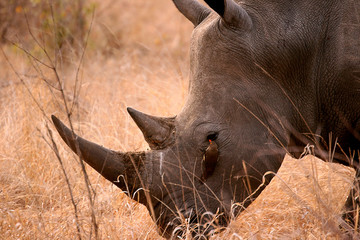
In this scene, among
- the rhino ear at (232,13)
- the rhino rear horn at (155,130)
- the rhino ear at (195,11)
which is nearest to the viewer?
the rhino ear at (232,13)

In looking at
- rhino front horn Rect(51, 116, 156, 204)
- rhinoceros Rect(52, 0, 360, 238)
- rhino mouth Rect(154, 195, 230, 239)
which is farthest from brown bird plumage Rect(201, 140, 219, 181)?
rhino front horn Rect(51, 116, 156, 204)

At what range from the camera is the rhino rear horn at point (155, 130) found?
3.61m

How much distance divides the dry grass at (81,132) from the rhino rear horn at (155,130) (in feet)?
1.86

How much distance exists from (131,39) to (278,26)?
22.7 ft

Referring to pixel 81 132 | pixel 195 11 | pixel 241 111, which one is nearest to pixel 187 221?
pixel 241 111

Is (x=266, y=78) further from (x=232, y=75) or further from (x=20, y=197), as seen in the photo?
(x=20, y=197)

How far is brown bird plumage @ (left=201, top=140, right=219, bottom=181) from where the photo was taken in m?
3.49

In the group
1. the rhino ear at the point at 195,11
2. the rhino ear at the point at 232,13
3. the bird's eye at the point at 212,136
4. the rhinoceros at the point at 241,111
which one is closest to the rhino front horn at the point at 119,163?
the rhinoceros at the point at 241,111

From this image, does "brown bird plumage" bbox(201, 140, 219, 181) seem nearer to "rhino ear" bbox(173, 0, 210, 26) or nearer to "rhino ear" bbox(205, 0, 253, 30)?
"rhino ear" bbox(205, 0, 253, 30)

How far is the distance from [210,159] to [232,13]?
88 cm

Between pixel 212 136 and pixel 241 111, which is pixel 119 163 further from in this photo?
pixel 241 111

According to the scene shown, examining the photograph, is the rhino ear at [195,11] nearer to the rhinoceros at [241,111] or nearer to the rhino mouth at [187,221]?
the rhinoceros at [241,111]

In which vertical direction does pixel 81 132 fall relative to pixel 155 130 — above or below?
below

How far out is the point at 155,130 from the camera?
11.9 ft
